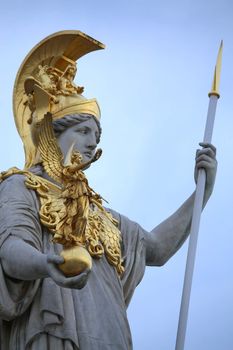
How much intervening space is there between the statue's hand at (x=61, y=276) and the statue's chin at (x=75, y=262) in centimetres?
A: 3

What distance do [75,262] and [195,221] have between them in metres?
2.06

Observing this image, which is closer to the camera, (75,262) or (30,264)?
(75,262)

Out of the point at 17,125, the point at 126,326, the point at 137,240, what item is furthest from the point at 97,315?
the point at 17,125

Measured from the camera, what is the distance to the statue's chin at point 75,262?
40.2ft

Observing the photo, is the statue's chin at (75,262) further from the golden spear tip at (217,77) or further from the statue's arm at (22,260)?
the golden spear tip at (217,77)

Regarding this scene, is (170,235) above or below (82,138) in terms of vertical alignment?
below

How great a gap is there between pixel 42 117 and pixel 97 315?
2146 millimetres

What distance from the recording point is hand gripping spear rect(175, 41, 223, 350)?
13.3 meters

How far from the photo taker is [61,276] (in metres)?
12.3

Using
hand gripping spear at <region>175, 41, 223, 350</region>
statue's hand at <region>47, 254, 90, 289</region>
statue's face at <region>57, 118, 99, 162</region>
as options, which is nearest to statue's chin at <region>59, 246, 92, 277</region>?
statue's hand at <region>47, 254, 90, 289</region>

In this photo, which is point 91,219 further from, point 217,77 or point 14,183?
point 217,77

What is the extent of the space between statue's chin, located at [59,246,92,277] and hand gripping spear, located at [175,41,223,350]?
1319mm

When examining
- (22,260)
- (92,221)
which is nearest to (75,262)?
(22,260)

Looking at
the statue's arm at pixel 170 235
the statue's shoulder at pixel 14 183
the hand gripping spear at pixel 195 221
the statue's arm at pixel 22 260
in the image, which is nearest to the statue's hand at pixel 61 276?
the statue's arm at pixel 22 260
